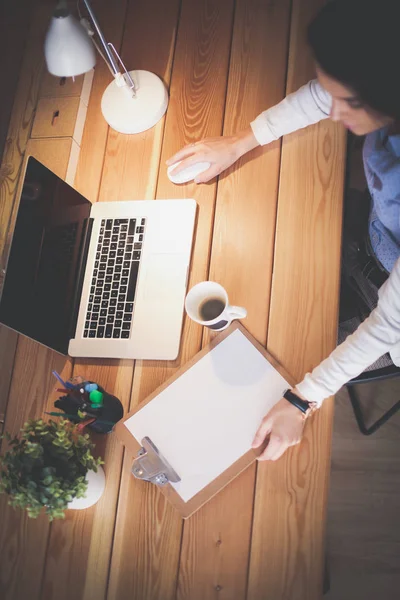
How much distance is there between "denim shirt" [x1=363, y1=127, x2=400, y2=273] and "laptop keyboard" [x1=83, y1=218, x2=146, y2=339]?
528 millimetres

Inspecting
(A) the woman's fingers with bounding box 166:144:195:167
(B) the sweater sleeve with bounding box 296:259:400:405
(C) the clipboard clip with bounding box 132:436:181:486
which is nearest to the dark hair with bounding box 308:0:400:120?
(B) the sweater sleeve with bounding box 296:259:400:405

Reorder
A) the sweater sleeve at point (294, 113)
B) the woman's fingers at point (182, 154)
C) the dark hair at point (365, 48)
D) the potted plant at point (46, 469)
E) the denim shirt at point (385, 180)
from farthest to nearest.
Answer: the woman's fingers at point (182, 154) → the sweater sleeve at point (294, 113) → the denim shirt at point (385, 180) → the potted plant at point (46, 469) → the dark hair at point (365, 48)

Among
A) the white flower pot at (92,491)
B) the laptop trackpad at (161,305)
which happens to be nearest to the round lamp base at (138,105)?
the laptop trackpad at (161,305)

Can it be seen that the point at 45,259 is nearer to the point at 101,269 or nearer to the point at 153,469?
the point at 101,269

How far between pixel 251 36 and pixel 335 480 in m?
1.42

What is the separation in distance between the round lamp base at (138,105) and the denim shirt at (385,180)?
53 cm

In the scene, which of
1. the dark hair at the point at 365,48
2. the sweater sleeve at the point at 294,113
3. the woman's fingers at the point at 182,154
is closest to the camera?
the dark hair at the point at 365,48

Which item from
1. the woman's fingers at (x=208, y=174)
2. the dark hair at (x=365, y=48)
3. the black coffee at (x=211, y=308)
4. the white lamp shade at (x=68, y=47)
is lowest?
the black coffee at (x=211, y=308)

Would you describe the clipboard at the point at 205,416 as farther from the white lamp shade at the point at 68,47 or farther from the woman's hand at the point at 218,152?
the white lamp shade at the point at 68,47

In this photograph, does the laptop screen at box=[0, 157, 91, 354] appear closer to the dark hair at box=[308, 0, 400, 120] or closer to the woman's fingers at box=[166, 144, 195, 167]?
the woman's fingers at box=[166, 144, 195, 167]

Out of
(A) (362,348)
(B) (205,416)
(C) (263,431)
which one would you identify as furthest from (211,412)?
(A) (362,348)

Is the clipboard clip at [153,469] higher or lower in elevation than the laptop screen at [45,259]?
lower

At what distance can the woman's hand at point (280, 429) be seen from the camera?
39.0 inches

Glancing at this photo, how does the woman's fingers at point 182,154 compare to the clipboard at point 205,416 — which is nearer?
the clipboard at point 205,416
